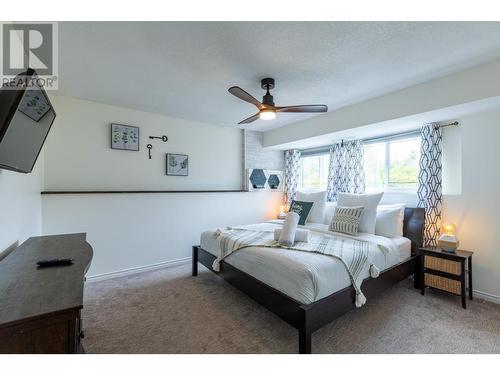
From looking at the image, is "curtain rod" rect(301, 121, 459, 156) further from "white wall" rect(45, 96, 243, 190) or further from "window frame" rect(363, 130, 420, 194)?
"white wall" rect(45, 96, 243, 190)

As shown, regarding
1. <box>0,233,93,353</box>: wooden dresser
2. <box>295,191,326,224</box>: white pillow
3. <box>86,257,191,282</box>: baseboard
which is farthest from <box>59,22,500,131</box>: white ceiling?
<box>86,257,191,282</box>: baseboard

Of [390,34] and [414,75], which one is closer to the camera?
[390,34]

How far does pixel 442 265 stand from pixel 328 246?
137cm

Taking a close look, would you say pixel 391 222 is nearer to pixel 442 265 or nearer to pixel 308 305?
pixel 442 265

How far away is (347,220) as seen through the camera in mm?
3002

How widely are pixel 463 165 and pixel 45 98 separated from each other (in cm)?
406

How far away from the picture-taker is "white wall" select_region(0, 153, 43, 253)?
1.62 metres

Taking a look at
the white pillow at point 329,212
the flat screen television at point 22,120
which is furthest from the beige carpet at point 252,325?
the flat screen television at point 22,120

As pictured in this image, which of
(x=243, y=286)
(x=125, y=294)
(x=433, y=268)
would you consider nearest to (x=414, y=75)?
(x=433, y=268)

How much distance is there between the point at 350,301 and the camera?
1939 millimetres

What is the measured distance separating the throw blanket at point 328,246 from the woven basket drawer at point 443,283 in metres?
0.74

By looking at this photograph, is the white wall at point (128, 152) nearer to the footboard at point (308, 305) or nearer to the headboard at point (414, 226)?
the footboard at point (308, 305)

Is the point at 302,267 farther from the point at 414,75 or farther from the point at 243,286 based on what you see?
the point at 414,75

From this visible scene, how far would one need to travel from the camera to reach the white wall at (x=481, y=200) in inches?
98.4
